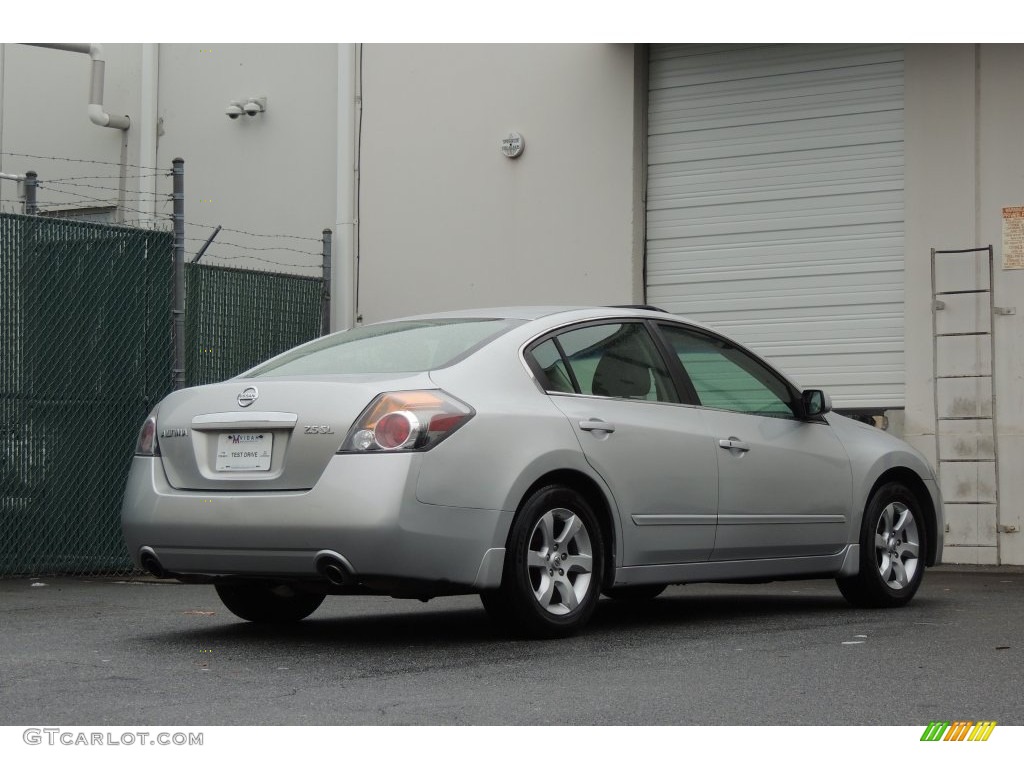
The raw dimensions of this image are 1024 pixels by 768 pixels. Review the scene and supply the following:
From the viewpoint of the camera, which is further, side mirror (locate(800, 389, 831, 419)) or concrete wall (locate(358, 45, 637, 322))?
concrete wall (locate(358, 45, 637, 322))

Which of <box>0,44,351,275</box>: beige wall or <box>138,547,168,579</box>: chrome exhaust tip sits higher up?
<box>0,44,351,275</box>: beige wall

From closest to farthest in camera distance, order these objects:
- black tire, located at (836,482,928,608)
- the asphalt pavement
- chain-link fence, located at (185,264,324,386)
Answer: the asphalt pavement
black tire, located at (836,482,928,608)
chain-link fence, located at (185,264,324,386)

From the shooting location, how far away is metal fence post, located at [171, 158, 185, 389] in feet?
38.2

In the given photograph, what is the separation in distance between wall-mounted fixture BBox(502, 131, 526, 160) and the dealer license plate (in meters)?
8.47

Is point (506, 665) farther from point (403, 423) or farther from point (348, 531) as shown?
point (403, 423)

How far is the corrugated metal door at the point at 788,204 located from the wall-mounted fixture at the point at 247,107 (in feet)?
14.2

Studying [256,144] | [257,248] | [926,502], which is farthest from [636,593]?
[256,144]

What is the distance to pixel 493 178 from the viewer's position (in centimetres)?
1485

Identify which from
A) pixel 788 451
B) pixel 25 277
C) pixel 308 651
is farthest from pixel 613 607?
pixel 25 277

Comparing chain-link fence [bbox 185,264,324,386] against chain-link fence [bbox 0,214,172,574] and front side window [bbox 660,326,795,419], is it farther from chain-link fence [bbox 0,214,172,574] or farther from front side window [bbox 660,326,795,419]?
front side window [bbox 660,326,795,419]

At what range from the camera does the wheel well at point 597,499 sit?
6828 millimetres

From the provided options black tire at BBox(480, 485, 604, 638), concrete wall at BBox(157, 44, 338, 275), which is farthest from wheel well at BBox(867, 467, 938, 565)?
concrete wall at BBox(157, 44, 338, 275)

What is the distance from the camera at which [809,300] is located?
1350cm

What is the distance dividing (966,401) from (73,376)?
692cm
